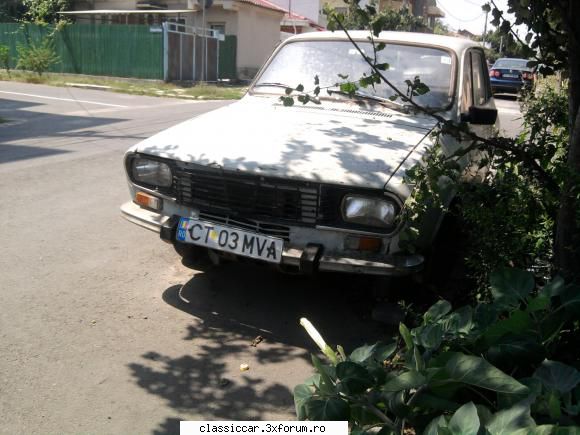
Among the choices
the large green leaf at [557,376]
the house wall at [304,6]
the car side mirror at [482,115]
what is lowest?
the large green leaf at [557,376]

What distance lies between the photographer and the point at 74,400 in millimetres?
2988

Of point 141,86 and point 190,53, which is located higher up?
point 190,53

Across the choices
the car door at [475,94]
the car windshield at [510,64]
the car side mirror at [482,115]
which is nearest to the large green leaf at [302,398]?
the car door at [475,94]

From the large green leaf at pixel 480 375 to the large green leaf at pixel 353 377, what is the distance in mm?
301

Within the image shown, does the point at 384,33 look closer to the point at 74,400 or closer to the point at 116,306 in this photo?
the point at 116,306

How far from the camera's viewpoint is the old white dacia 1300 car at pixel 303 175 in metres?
3.39

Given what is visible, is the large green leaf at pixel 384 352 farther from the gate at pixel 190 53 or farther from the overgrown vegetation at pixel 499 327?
the gate at pixel 190 53

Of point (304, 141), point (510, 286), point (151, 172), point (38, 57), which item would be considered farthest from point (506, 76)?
point (510, 286)

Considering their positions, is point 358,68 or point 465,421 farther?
point 358,68

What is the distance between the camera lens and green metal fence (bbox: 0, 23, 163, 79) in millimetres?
24219

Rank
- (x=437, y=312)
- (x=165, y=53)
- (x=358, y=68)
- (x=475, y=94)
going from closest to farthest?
(x=437, y=312)
(x=358, y=68)
(x=475, y=94)
(x=165, y=53)

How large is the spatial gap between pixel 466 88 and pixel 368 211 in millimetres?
2015

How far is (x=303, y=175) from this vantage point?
11.1ft

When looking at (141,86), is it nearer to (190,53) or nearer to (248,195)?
(190,53)
